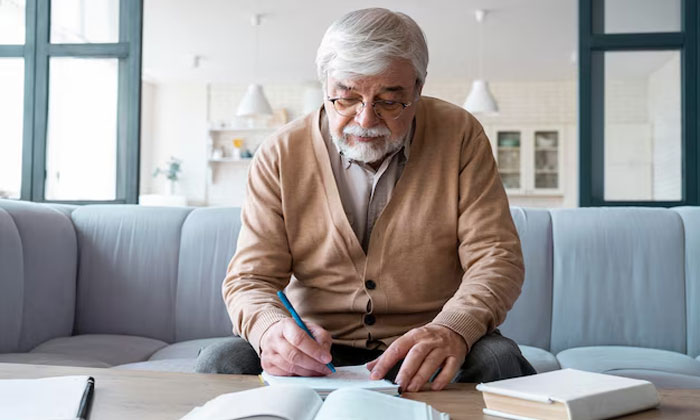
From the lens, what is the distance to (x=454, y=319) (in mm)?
1394

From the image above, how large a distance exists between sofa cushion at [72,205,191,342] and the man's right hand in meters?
1.47

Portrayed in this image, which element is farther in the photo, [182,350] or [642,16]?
[642,16]

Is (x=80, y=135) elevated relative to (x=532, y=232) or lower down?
elevated

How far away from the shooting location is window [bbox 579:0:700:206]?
326cm

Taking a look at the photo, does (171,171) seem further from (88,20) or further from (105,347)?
(105,347)

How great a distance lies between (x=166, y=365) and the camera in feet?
7.04

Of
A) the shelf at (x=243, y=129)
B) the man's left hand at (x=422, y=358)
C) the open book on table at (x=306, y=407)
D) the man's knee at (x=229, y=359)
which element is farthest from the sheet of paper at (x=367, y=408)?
the shelf at (x=243, y=129)

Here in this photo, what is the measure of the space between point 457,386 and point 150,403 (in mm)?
514

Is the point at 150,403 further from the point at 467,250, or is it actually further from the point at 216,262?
the point at 216,262

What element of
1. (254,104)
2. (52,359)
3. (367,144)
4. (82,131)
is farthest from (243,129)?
(367,144)

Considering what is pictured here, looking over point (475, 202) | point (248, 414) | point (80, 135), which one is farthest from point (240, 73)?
point (248, 414)

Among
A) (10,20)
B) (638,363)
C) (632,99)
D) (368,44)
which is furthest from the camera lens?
(10,20)

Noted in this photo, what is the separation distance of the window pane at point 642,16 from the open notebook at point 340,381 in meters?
2.62

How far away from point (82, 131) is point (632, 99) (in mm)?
2744
